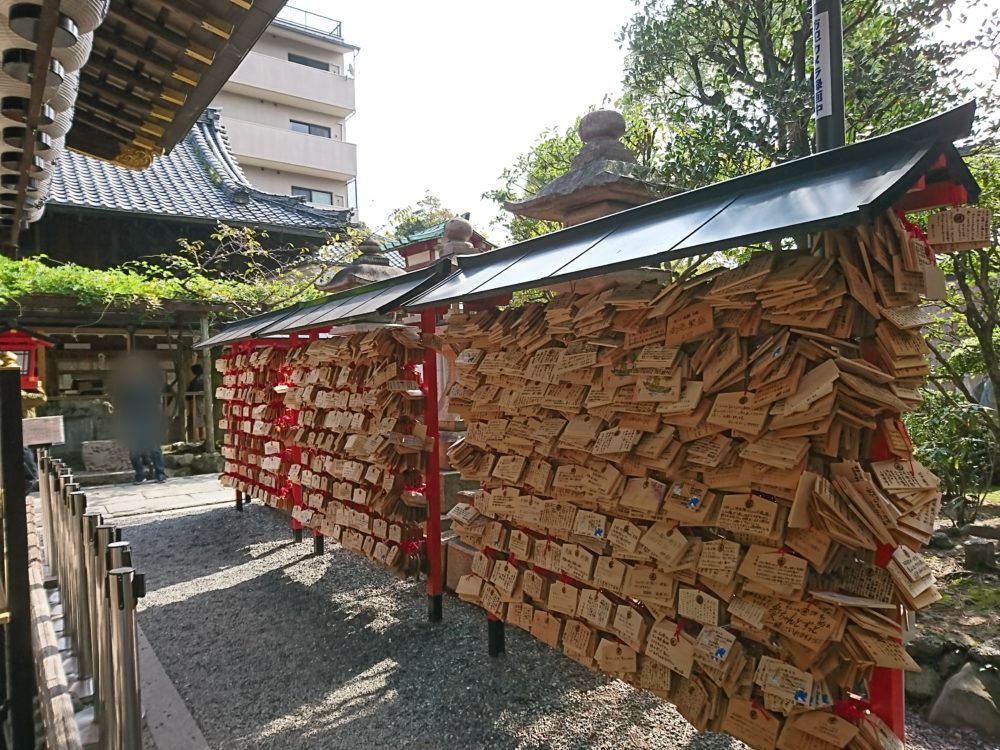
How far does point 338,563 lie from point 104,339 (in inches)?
395

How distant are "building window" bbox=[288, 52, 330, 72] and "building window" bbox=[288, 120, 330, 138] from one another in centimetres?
283

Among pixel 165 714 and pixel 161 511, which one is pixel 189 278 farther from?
pixel 165 714

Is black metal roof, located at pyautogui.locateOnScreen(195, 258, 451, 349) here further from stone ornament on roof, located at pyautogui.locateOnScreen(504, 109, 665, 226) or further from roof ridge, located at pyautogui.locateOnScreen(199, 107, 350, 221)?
roof ridge, located at pyautogui.locateOnScreen(199, 107, 350, 221)

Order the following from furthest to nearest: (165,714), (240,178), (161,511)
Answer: (240,178)
(161,511)
(165,714)

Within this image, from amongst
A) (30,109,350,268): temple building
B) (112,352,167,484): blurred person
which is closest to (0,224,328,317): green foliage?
A: (30,109,350,268): temple building

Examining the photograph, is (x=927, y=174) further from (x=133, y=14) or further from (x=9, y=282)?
(x=9, y=282)

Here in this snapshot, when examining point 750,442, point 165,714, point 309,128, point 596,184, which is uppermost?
point 309,128

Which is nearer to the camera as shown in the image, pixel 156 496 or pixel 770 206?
pixel 770 206

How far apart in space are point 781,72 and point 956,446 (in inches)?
141

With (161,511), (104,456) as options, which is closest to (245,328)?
(161,511)

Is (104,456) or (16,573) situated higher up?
(16,573)

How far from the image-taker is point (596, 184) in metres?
4.27

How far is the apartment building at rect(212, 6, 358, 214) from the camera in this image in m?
27.6

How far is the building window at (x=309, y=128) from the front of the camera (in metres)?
29.5
